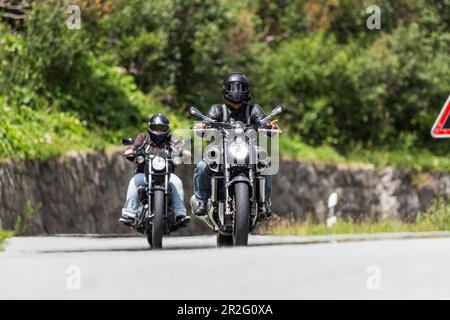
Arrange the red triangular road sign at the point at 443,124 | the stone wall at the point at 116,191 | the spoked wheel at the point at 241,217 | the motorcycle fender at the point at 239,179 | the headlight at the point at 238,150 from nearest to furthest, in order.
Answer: the spoked wheel at the point at 241,217 → the motorcycle fender at the point at 239,179 → the headlight at the point at 238,150 → the red triangular road sign at the point at 443,124 → the stone wall at the point at 116,191

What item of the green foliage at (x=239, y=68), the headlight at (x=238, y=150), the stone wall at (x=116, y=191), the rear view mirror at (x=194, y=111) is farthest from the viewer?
the green foliage at (x=239, y=68)

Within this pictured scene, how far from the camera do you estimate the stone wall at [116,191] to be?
18.9 m

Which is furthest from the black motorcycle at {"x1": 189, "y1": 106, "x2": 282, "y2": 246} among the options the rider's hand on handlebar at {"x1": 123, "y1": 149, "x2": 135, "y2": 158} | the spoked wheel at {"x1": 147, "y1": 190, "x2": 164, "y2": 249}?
the rider's hand on handlebar at {"x1": 123, "y1": 149, "x2": 135, "y2": 158}

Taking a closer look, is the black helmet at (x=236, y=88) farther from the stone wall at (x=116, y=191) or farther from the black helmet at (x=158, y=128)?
the stone wall at (x=116, y=191)

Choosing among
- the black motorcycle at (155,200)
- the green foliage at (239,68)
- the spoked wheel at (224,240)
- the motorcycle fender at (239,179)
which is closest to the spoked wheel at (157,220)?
the black motorcycle at (155,200)

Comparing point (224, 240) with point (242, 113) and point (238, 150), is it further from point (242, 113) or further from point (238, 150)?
point (242, 113)

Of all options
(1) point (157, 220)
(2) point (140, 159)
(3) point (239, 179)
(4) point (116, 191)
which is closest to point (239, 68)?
(4) point (116, 191)

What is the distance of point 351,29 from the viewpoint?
3125 cm

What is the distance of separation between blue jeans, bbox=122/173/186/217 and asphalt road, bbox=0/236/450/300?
406cm

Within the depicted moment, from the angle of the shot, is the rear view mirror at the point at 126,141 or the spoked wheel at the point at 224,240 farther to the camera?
the rear view mirror at the point at 126,141

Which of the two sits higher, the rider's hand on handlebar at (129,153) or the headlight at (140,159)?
the rider's hand on handlebar at (129,153)

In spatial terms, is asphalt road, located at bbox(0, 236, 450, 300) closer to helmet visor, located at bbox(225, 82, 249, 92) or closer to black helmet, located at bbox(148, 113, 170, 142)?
helmet visor, located at bbox(225, 82, 249, 92)

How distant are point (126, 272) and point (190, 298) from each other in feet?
1.65

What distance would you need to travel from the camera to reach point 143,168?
13164 millimetres
